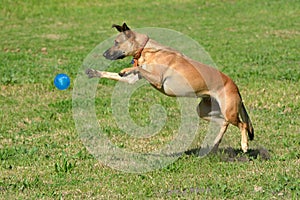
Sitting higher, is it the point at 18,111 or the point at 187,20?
the point at 18,111

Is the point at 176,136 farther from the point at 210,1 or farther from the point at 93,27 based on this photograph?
the point at 210,1

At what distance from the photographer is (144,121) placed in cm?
1066

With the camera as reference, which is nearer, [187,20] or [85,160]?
[85,160]

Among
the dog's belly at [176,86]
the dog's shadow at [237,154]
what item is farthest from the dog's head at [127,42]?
the dog's shadow at [237,154]

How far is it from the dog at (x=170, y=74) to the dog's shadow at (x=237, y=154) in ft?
0.45

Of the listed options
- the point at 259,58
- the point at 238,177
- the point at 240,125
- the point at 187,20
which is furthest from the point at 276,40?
the point at 238,177

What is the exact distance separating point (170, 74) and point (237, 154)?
1.32m

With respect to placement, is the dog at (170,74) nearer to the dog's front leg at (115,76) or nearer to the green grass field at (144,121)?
the dog's front leg at (115,76)

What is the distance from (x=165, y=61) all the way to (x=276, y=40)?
12.7 metres

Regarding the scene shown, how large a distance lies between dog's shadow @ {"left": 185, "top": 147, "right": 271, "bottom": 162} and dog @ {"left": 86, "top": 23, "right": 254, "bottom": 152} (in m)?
0.14

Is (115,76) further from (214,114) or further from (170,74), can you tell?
(214,114)

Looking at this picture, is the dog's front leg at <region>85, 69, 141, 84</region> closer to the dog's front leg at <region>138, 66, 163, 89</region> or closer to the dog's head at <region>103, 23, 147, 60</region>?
the dog's front leg at <region>138, 66, 163, 89</region>

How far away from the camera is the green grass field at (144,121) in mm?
7102

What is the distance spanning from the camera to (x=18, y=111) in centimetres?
1152
